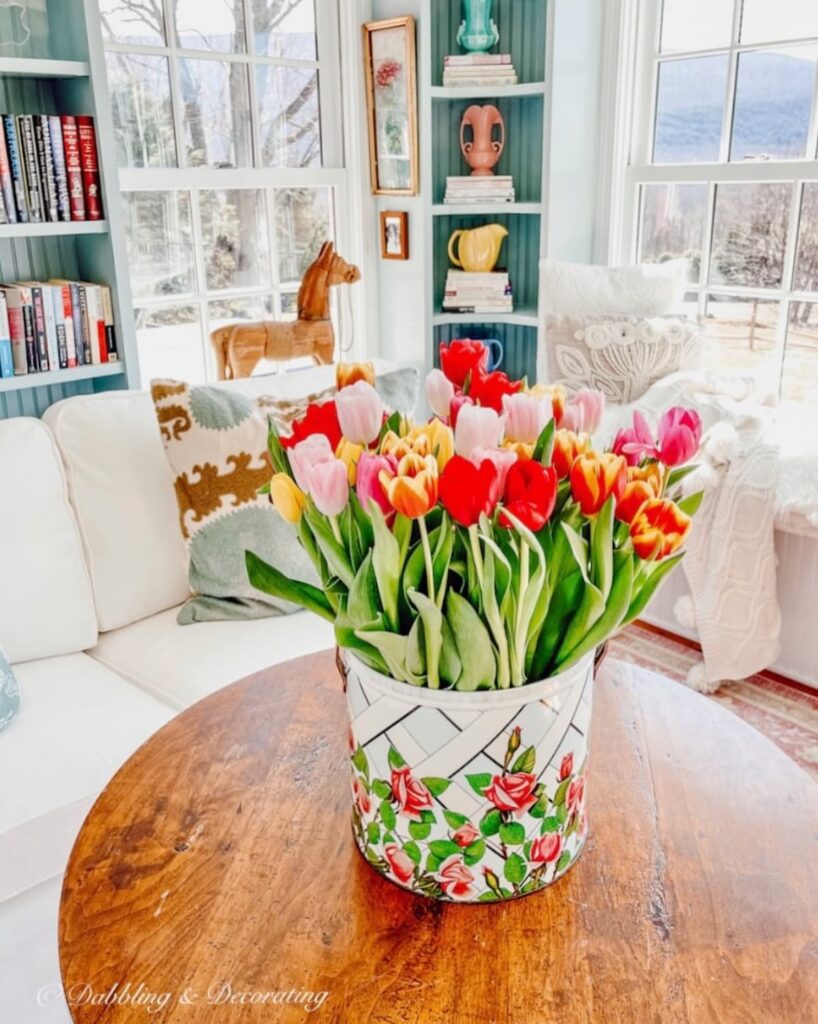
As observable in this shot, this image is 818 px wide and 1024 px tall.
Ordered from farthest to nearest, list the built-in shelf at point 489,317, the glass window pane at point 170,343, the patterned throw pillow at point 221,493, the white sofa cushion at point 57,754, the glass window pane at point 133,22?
1. the built-in shelf at point 489,317
2. the glass window pane at point 170,343
3. the glass window pane at point 133,22
4. the patterned throw pillow at point 221,493
5. the white sofa cushion at point 57,754

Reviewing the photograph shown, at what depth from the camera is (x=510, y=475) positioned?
28.0 inches

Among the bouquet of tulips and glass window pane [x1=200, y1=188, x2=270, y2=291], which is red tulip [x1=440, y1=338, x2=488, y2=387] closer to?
the bouquet of tulips

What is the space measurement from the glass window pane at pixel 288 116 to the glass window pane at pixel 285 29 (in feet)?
0.17

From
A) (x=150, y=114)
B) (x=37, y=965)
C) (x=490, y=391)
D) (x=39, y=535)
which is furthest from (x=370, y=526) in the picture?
(x=150, y=114)

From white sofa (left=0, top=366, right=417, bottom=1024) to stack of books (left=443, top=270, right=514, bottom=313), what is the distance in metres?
1.21

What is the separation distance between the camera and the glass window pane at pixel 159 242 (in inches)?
103

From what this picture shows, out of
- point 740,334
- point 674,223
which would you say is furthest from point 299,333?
point 740,334

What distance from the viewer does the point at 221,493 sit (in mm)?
1750

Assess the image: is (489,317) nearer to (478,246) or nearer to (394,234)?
(478,246)

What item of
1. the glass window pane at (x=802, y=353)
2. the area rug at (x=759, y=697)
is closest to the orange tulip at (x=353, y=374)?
the area rug at (x=759, y=697)

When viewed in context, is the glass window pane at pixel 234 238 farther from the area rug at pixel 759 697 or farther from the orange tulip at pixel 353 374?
the orange tulip at pixel 353 374

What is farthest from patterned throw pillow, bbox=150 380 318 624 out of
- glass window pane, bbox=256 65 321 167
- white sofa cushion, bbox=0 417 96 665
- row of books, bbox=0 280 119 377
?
glass window pane, bbox=256 65 321 167

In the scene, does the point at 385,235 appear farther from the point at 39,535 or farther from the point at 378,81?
the point at 39,535

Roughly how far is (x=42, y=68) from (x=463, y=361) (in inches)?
71.5
